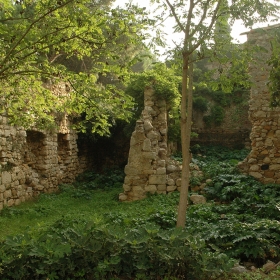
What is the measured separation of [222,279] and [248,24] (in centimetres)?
326

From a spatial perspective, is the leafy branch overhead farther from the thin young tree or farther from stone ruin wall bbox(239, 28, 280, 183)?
stone ruin wall bbox(239, 28, 280, 183)

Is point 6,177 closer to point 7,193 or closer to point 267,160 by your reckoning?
point 7,193

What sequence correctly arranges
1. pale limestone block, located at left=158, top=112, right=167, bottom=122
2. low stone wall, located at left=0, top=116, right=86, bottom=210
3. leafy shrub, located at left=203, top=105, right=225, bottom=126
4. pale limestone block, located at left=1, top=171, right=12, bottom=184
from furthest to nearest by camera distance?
leafy shrub, located at left=203, top=105, right=225, bottom=126, pale limestone block, located at left=158, top=112, right=167, bottom=122, low stone wall, located at left=0, top=116, right=86, bottom=210, pale limestone block, located at left=1, top=171, right=12, bottom=184

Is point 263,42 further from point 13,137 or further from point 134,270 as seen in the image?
point 134,270

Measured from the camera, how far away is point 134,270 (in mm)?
3742

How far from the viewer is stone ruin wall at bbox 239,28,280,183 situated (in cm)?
978

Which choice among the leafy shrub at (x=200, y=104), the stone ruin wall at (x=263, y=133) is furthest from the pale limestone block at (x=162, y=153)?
the leafy shrub at (x=200, y=104)

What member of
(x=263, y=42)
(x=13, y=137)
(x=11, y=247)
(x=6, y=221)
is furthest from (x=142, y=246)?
(x=263, y=42)

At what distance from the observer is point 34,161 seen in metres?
11.4

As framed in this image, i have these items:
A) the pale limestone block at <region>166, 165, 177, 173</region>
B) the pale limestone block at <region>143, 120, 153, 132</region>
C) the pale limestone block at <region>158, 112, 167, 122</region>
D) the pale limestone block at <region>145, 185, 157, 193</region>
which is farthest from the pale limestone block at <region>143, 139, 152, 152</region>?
the pale limestone block at <region>158, 112, 167, 122</region>

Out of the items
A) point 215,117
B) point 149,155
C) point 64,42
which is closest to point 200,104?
point 215,117

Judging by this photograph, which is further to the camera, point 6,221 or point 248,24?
point 6,221

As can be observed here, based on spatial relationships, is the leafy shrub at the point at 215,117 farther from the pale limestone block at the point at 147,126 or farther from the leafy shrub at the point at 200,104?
the pale limestone block at the point at 147,126

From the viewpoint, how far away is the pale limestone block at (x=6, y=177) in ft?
28.5
